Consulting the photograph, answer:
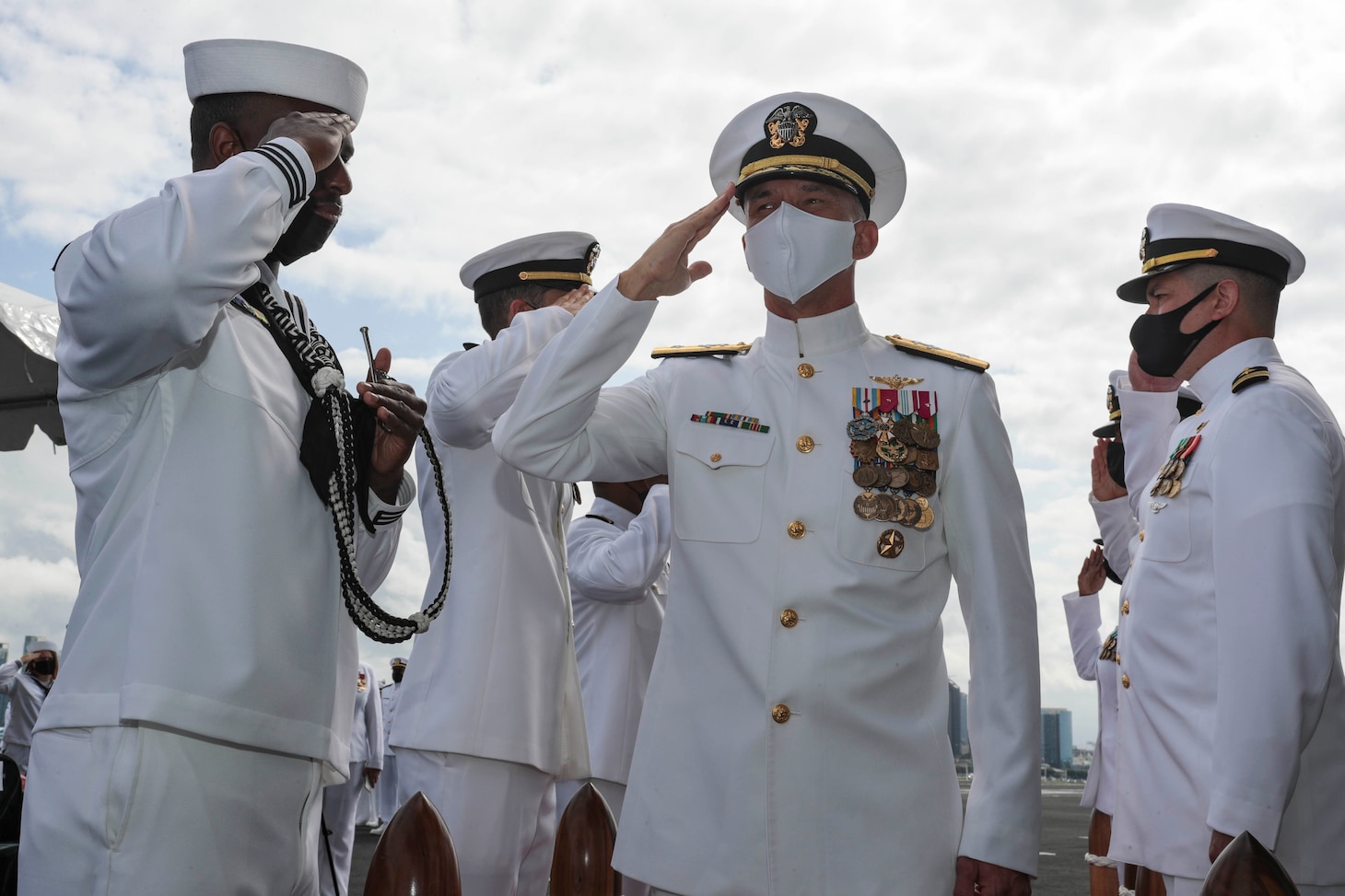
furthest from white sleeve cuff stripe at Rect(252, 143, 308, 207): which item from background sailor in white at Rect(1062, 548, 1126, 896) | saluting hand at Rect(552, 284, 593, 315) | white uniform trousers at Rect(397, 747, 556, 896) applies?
background sailor in white at Rect(1062, 548, 1126, 896)

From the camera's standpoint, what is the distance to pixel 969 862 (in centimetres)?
239

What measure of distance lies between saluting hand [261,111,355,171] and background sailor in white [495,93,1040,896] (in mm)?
704

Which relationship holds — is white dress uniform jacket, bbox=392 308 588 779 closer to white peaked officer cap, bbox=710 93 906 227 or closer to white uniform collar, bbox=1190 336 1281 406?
white peaked officer cap, bbox=710 93 906 227

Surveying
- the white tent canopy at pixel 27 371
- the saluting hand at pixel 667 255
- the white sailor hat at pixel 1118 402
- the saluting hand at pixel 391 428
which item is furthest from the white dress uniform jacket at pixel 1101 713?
the white tent canopy at pixel 27 371

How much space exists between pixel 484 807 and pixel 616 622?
200cm

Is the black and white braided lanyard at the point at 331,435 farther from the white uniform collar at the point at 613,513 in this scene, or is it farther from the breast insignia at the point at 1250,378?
the white uniform collar at the point at 613,513

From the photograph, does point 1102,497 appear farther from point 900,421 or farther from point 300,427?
point 300,427

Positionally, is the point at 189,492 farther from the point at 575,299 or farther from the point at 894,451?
the point at 575,299

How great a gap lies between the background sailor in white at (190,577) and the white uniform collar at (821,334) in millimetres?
1240

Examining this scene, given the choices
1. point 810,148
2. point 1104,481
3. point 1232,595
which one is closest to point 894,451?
point 810,148

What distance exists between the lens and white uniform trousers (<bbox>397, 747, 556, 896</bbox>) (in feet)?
10.8

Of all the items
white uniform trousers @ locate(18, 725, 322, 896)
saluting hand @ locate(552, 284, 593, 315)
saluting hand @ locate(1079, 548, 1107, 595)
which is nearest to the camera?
white uniform trousers @ locate(18, 725, 322, 896)

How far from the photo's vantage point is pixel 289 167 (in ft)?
6.75

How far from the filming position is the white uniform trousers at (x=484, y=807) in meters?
3.30
